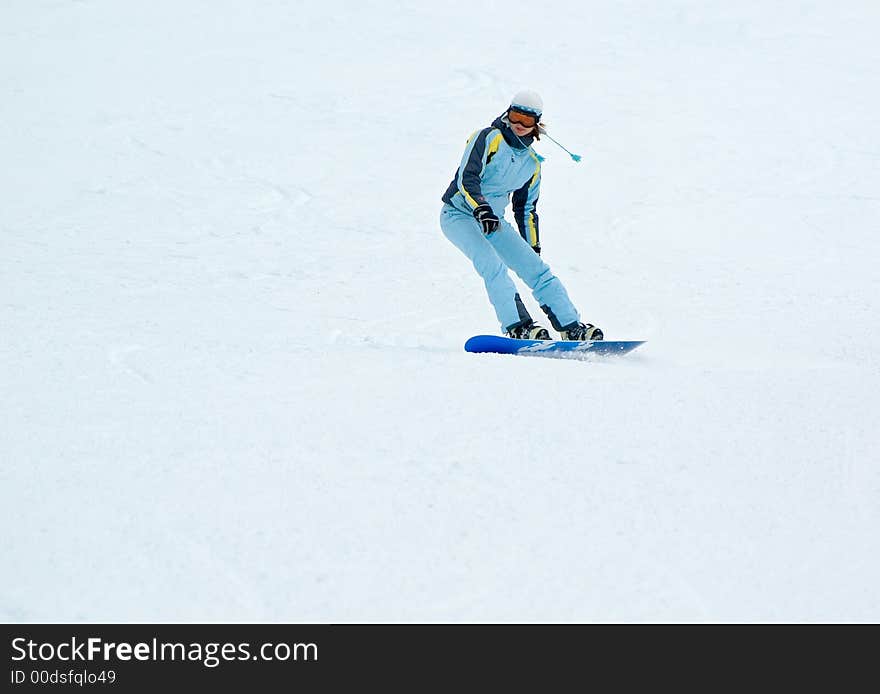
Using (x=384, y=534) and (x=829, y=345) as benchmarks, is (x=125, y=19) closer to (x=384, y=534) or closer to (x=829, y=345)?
(x=829, y=345)

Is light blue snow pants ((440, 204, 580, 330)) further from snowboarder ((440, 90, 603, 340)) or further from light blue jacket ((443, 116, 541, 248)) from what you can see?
light blue jacket ((443, 116, 541, 248))

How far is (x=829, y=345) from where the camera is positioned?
7250 millimetres

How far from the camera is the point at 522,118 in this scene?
6.55 m

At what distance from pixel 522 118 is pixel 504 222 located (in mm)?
835

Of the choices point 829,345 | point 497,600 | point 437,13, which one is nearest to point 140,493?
point 497,600

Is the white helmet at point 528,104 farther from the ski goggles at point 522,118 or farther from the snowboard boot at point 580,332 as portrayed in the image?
the snowboard boot at point 580,332

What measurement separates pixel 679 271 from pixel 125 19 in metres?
13.7

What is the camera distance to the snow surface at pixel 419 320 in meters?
3.74

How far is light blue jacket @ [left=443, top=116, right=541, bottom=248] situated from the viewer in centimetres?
664

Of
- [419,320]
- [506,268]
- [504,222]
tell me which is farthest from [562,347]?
[419,320]

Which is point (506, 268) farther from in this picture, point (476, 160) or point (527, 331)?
point (476, 160)
